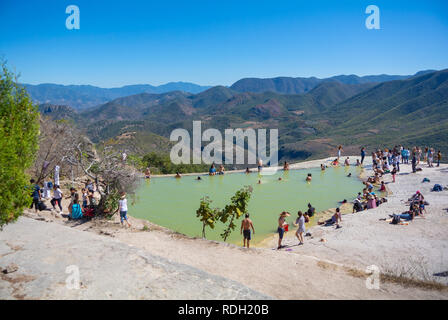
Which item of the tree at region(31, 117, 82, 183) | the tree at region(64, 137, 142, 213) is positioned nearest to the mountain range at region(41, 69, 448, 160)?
the tree at region(31, 117, 82, 183)

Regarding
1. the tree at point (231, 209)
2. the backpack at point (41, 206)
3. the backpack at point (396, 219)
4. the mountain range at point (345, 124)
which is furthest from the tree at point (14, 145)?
the mountain range at point (345, 124)

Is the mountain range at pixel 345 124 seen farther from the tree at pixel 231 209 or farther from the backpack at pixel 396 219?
the backpack at pixel 396 219

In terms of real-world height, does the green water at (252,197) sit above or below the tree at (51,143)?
below

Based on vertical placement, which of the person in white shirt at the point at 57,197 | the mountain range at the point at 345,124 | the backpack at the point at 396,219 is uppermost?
the mountain range at the point at 345,124

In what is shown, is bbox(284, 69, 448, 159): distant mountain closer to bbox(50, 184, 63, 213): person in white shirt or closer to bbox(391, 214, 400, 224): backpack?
bbox(391, 214, 400, 224): backpack

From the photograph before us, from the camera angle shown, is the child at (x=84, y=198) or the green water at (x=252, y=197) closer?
the child at (x=84, y=198)

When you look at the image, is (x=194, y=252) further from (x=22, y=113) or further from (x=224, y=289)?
(x=22, y=113)
